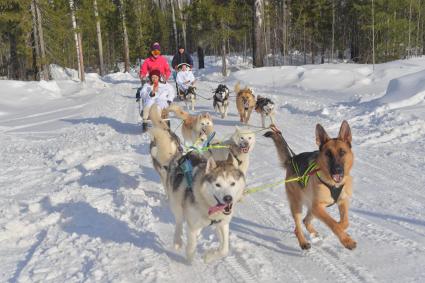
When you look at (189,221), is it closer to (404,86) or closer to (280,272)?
(280,272)

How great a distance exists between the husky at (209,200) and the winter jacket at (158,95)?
666 centimetres

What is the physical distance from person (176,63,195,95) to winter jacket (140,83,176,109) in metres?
4.02

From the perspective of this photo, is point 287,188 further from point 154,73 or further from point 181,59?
point 181,59

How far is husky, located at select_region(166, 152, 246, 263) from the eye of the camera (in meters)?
3.62

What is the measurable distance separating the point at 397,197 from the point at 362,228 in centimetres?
110

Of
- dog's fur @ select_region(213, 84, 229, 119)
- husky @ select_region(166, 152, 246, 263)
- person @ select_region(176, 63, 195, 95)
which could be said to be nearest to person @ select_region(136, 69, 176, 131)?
dog's fur @ select_region(213, 84, 229, 119)

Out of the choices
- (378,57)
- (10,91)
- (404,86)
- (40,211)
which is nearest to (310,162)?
(40,211)

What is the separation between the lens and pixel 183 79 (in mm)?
15219

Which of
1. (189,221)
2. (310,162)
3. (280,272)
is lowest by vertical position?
(280,272)

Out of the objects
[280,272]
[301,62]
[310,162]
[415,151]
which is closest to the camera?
[280,272]

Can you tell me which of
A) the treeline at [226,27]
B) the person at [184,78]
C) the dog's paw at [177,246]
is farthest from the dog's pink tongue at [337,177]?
the treeline at [226,27]

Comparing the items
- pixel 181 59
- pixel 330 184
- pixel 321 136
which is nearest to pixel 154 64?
pixel 181 59

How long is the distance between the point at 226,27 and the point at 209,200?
21630mm

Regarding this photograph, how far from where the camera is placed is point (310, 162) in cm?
402
